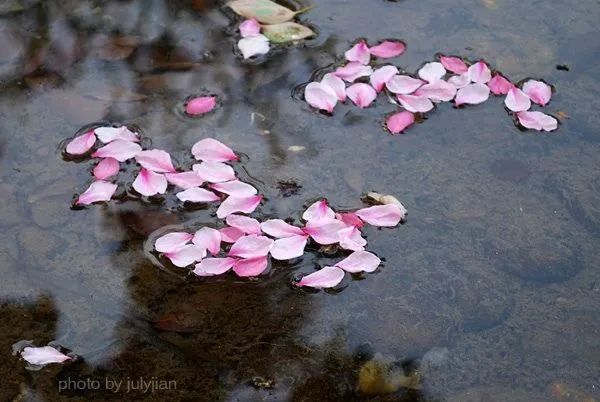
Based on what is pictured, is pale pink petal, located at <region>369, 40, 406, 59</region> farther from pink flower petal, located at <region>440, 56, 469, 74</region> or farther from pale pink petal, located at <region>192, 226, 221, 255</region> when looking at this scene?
pale pink petal, located at <region>192, 226, 221, 255</region>

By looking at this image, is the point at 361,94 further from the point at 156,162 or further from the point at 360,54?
the point at 156,162

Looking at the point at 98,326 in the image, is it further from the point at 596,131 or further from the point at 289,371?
the point at 596,131

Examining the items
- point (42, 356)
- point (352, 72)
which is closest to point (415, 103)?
point (352, 72)

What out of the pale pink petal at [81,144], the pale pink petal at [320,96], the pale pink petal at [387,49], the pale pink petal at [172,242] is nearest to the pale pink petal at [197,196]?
the pale pink petal at [172,242]

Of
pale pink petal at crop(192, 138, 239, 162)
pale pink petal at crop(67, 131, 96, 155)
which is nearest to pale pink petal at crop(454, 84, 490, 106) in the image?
pale pink petal at crop(192, 138, 239, 162)

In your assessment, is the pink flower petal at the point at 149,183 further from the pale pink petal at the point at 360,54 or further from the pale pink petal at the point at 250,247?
the pale pink petal at the point at 360,54

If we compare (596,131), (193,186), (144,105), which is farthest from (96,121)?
(596,131)
